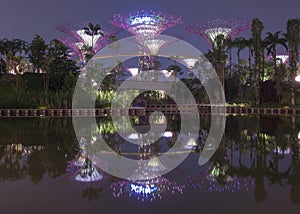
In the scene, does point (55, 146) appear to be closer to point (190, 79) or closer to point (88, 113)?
point (88, 113)

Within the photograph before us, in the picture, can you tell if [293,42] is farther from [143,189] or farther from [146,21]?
[143,189]

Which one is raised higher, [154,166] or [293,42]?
[293,42]

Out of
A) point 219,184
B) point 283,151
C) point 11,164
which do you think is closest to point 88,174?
point 11,164

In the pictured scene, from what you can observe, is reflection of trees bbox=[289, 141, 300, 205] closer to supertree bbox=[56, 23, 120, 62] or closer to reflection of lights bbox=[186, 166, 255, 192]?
reflection of lights bbox=[186, 166, 255, 192]

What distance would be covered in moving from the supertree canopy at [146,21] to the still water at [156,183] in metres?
30.5

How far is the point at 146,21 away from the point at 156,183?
115 feet

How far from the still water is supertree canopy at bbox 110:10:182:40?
100 feet

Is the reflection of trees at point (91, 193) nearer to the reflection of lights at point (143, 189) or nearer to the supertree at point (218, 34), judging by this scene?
the reflection of lights at point (143, 189)

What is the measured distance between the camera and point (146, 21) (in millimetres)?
39844

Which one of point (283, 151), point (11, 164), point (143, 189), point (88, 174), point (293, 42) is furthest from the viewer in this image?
point (293, 42)

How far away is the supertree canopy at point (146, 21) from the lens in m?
39.3

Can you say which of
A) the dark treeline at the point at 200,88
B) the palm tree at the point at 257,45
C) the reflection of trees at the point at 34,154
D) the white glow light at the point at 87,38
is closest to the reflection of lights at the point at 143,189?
the reflection of trees at the point at 34,154

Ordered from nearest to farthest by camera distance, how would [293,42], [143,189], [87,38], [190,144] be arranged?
1. [143,189]
2. [190,144]
3. [293,42]
4. [87,38]

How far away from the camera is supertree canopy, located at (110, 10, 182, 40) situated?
3931 cm
